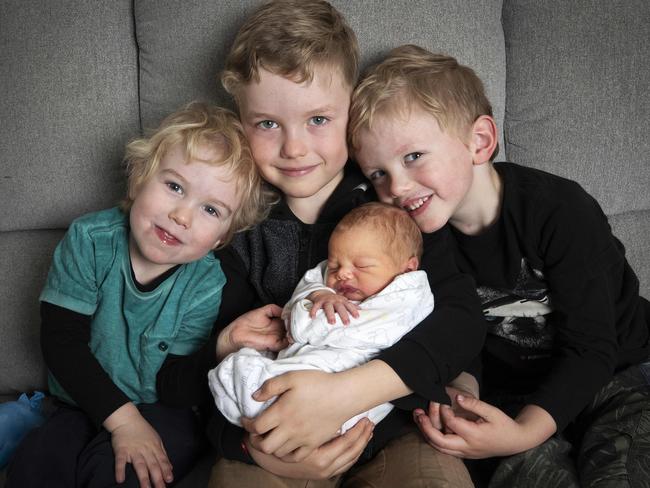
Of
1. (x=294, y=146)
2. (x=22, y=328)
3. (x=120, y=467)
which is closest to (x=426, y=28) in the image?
(x=294, y=146)

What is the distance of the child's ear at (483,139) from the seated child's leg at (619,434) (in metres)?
0.63

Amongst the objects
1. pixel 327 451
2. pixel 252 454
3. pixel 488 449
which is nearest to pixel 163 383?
pixel 252 454

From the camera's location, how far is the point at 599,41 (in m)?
1.71

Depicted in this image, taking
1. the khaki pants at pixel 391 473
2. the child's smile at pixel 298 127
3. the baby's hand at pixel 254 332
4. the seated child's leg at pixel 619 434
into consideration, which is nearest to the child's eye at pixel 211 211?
the child's smile at pixel 298 127

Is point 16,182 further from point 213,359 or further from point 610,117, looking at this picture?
point 610,117

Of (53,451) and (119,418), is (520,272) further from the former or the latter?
(53,451)

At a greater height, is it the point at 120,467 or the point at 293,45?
the point at 293,45

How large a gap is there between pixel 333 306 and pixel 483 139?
1.98 feet

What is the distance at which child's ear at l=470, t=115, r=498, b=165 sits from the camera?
4.79 feet

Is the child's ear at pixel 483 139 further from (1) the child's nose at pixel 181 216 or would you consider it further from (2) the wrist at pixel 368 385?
(1) the child's nose at pixel 181 216

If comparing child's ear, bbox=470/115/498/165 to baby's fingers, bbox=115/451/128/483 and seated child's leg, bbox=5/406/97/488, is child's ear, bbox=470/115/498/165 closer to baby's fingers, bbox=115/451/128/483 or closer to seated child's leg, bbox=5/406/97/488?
baby's fingers, bbox=115/451/128/483

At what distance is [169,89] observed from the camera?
1.73m

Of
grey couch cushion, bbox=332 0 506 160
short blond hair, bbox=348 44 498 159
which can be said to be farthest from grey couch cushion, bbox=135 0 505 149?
short blond hair, bbox=348 44 498 159

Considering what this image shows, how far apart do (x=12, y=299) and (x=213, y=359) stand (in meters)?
0.79
